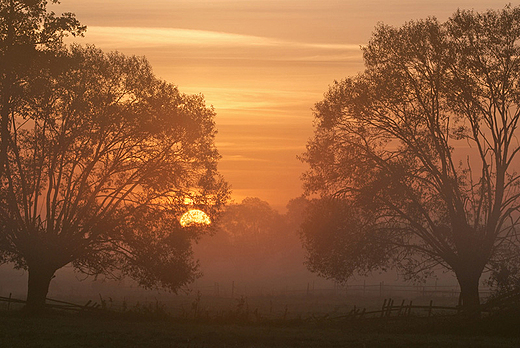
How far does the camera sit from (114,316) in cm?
3394

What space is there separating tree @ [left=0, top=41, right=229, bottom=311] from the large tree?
0.06 m

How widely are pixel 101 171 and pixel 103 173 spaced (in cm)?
19

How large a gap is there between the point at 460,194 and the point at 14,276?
347 ft

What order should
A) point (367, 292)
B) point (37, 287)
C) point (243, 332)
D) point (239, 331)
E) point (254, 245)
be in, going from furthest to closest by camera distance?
point (254, 245)
point (367, 292)
point (37, 287)
point (239, 331)
point (243, 332)

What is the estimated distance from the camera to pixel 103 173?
123 feet

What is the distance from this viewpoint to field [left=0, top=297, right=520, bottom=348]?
2392 centimetres

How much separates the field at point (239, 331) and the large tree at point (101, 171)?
10.6ft

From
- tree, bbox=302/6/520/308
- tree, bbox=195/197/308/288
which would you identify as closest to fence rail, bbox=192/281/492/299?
tree, bbox=302/6/520/308

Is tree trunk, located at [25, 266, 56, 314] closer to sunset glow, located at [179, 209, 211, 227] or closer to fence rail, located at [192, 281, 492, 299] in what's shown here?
sunset glow, located at [179, 209, 211, 227]

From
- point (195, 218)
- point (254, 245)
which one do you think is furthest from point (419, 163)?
point (254, 245)

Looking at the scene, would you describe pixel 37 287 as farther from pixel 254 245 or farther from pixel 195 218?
pixel 254 245

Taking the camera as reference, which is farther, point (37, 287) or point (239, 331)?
point (37, 287)

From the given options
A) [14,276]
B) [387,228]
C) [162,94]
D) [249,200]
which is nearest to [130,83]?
[162,94]

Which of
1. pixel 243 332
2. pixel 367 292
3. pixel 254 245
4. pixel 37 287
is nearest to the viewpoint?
pixel 243 332
